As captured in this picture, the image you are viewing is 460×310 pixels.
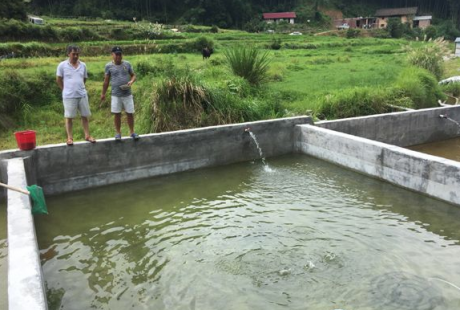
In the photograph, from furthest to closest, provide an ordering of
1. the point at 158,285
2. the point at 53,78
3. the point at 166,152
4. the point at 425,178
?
the point at 53,78 → the point at 166,152 → the point at 425,178 → the point at 158,285

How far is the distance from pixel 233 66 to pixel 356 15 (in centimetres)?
8273

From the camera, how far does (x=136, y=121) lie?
8289 mm

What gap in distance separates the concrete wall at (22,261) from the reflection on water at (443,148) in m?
7.67

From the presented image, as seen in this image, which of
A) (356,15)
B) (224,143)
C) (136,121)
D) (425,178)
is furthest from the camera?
(356,15)

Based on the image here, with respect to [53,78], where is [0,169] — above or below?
below

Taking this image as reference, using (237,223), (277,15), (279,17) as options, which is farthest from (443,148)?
(277,15)

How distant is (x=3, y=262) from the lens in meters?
4.17

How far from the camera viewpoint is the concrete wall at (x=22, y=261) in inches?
109

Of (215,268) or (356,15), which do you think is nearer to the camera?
(215,268)

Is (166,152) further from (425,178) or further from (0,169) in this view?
(425,178)

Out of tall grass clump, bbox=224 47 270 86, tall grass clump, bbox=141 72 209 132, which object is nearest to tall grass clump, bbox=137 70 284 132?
tall grass clump, bbox=141 72 209 132

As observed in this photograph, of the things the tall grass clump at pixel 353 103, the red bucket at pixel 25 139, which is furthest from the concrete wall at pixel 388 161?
the red bucket at pixel 25 139

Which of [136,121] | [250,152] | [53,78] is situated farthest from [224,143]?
[53,78]

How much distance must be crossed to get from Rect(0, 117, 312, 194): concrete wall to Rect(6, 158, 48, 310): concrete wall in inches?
58.8
